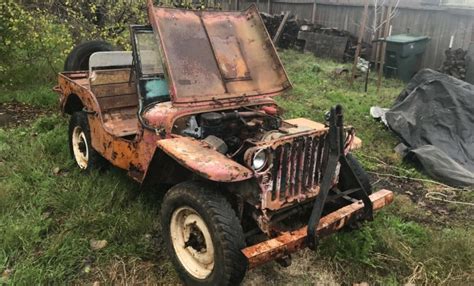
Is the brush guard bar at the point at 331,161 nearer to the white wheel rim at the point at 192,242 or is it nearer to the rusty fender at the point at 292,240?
the rusty fender at the point at 292,240

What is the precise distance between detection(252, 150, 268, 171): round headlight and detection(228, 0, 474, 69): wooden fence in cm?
1004

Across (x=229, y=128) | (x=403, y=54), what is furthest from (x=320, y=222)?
(x=403, y=54)

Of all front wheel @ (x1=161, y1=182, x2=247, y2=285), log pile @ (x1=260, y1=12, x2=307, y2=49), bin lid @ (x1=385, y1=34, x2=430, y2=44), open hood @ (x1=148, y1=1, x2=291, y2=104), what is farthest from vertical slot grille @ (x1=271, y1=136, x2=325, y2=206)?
log pile @ (x1=260, y1=12, x2=307, y2=49)

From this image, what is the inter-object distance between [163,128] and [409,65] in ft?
31.4

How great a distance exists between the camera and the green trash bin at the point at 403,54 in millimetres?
11141

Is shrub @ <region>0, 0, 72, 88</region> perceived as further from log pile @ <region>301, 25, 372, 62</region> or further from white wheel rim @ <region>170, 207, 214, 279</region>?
log pile @ <region>301, 25, 372, 62</region>

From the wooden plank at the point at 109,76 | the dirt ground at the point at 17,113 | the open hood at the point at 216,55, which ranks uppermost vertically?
the open hood at the point at 216,55

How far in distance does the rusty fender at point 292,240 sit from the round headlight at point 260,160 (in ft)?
1.71

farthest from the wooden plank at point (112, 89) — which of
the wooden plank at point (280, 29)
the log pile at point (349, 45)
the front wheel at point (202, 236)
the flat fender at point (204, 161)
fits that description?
the wooden plank at point (280, 29)

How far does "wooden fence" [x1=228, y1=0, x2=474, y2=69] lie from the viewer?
11.0 meters

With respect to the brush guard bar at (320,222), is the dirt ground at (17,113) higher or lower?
lower

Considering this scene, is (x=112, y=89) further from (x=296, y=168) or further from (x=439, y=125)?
(x=439, y=125)

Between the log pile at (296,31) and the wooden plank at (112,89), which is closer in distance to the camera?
the wooden plank at (112,89)

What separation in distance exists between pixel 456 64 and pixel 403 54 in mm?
1300
